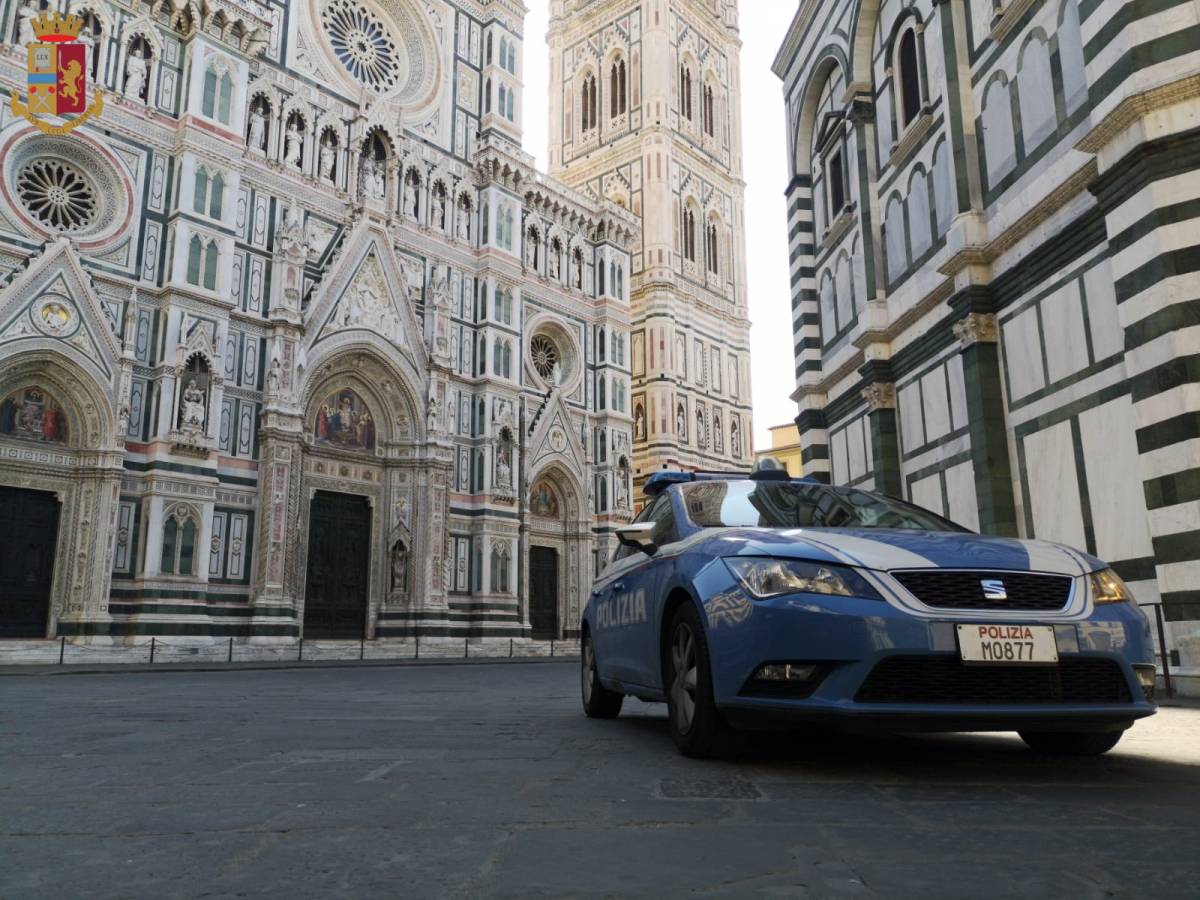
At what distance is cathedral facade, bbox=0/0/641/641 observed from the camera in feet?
73.0

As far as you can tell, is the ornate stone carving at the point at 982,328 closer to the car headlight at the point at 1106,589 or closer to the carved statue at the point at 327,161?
the car headlight at the point at 1106,589

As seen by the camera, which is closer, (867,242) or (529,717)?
(529,717)

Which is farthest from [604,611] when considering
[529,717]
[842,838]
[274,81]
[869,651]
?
[274,81]

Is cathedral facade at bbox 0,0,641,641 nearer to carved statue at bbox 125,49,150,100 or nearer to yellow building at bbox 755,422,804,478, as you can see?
carved statue at bbox 125,49,150,100

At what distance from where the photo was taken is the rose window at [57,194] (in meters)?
22.9

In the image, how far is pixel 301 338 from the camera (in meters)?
27.0

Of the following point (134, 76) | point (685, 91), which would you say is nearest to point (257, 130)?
point (134, 76)

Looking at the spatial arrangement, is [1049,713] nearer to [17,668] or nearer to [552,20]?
[17,668]

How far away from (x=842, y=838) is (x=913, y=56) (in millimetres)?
15026

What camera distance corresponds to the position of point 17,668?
16.5 metres

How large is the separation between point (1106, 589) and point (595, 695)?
372 cm

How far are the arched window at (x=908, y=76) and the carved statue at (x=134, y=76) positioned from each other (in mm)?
19846

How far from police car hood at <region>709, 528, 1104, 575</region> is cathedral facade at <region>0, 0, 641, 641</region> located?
70.0ft

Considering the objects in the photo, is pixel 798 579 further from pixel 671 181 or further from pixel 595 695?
pixel 671 181
